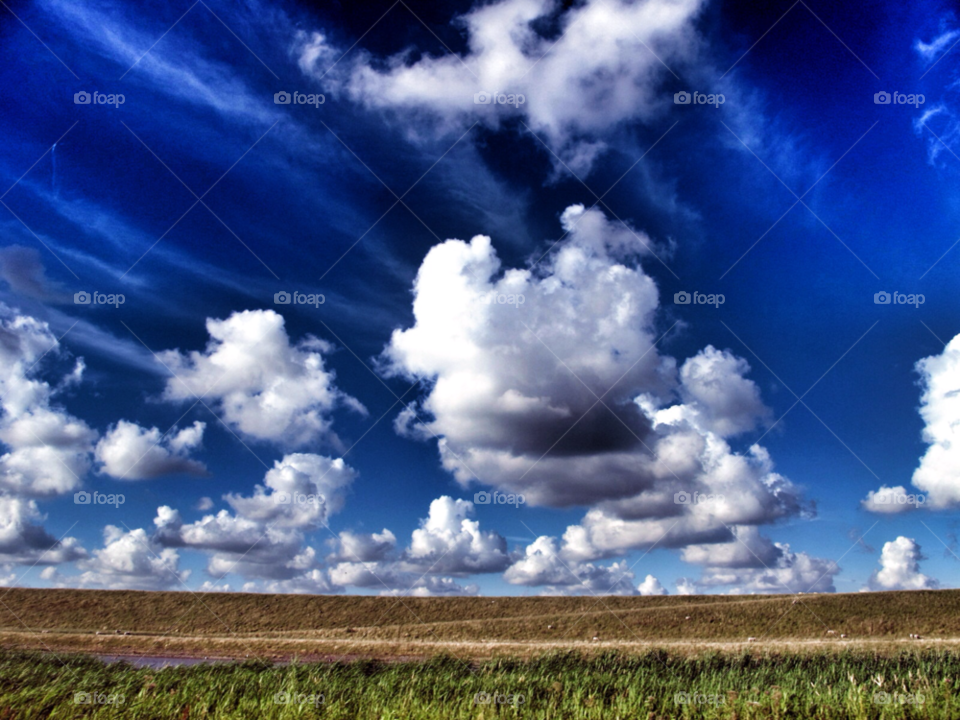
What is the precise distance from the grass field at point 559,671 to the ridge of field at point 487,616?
1.06 feet

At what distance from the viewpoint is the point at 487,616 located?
70.5 metres

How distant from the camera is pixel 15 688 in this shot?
1359 centimetres

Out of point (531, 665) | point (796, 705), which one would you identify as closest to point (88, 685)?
point (531, 665)

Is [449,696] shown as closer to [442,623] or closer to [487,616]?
[442,623]

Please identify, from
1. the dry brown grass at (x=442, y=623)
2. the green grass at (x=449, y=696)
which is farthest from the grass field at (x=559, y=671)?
the dry brown grass at (x=442, y=623)

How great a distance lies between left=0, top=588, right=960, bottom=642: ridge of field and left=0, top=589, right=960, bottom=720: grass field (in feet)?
1.06

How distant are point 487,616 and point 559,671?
179 ft

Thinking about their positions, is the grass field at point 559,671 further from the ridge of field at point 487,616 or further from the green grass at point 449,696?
the ridge of field at point 487,616

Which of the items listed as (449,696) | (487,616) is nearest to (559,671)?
(449,696)

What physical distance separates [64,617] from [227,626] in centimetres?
1919

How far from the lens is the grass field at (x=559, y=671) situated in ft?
38.0

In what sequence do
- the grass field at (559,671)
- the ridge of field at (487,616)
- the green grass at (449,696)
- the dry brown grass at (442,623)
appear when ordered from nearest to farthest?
1. the green grass at (449,696)
2. the grass field at (559,671)
3. the dry brown grass at (442,623)
4. the ridge of field at (487,616)

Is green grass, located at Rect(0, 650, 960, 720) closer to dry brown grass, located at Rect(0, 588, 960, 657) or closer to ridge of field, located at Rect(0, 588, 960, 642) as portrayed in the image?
dry brown grass, located at Rect(0, 588, 960, 657)

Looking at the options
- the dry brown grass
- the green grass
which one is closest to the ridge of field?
the dry brown grass
